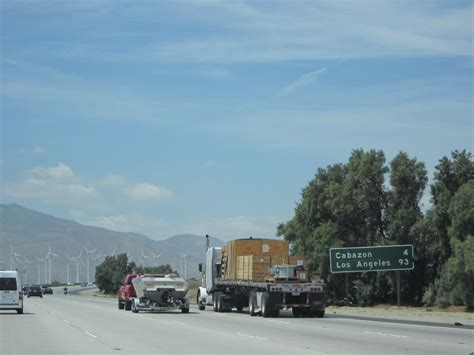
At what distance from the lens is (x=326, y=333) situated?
2647 cm

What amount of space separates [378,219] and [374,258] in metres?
14.6

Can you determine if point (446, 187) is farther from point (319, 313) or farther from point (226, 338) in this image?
point (226, 338)

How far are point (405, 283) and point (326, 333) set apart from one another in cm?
3432

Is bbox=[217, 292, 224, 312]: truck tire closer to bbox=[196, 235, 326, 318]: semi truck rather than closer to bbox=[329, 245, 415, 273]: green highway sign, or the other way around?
bbox=[196, 235, 326, 318]: semi truck

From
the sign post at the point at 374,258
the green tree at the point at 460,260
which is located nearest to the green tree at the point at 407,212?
the green tree at the point at 460,260

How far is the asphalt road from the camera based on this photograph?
20.5m

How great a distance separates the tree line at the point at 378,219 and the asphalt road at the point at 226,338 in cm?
2491

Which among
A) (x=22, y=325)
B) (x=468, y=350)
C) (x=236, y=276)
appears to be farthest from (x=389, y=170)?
(x=468, y=350)

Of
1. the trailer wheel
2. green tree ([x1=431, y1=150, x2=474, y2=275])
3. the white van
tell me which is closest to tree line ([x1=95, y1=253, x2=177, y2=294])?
green tree ([x1=431, y1=150, x2=474, y2=275])

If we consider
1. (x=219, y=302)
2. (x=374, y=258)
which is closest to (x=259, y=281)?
(x=219, y=302)

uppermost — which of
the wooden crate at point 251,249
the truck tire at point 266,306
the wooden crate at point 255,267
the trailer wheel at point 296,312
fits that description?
the wooden crate at point 251,249

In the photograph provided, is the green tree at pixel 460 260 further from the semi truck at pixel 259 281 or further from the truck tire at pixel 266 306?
the truck tire at pixel 266 306

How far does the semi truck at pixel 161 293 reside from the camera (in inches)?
1687

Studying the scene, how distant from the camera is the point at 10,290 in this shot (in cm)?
4112
